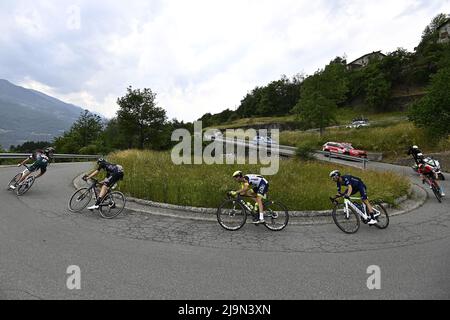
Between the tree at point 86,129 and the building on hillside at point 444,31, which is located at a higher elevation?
the building on hillside at point 444,31

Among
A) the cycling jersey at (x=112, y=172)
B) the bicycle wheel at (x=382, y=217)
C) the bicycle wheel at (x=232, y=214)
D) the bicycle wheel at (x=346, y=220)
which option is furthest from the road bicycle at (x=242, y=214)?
the cycling jersey at (x=112, y=172)

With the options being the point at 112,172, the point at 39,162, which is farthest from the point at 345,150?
the point at 39,162

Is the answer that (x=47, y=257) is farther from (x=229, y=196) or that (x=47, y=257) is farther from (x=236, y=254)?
(x=229, y=196)

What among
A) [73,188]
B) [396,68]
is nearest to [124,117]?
[73,188]

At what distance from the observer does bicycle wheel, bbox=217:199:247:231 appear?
679 centimetres

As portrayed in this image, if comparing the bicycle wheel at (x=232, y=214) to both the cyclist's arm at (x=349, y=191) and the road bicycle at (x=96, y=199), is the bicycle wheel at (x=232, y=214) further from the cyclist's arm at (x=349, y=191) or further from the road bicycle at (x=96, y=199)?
the road bicycle at (x=96, y=199)

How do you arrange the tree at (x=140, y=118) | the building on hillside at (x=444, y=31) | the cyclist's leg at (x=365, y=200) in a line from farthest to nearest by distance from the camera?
1. the building on hillside at (x=444, y=31)
2. the tree at (x=140, y=118)
3. the cyclist's leg at (x=365, y=200)

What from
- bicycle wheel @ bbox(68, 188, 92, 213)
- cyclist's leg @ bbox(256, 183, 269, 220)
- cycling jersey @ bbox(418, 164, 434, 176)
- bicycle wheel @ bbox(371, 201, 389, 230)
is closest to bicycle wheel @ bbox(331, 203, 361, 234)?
bicycle wheel @ bbox(371, 201, 389, 230)

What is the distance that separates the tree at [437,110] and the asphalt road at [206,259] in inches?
668

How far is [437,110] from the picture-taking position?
20750mm

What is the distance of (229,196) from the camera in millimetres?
6891

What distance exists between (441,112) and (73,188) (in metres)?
25.1

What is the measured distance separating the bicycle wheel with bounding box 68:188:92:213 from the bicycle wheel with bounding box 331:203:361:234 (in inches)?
268

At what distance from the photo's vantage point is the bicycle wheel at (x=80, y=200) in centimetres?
Answer: 759
